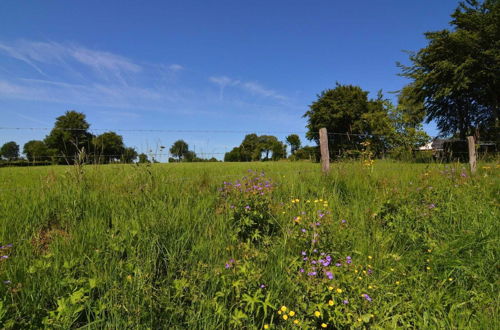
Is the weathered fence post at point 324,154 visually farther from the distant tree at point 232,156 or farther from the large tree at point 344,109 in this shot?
the large tree at point 344,109

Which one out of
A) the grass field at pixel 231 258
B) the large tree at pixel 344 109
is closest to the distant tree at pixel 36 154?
the grass field at pixel 231 258

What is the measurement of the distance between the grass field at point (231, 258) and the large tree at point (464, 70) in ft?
63.9

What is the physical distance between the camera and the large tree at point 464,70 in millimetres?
17391

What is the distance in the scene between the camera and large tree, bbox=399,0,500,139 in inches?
685

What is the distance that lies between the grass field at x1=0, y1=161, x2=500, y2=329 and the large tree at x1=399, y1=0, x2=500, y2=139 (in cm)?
1948

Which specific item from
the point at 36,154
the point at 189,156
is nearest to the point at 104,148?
the point at 189,156

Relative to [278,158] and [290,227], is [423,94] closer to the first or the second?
[278,158]

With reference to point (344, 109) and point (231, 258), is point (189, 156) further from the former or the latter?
point (344, 109)

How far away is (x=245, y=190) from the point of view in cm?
347

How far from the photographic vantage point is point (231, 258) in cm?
250

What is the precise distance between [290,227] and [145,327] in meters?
1.88

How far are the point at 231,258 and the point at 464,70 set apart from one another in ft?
75.0

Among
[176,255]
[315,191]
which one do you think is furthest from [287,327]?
[315,191]

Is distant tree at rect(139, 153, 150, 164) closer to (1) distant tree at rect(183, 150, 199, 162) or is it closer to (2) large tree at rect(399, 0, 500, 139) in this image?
(1) distant tree at rect(183, 150, 199, 162)
